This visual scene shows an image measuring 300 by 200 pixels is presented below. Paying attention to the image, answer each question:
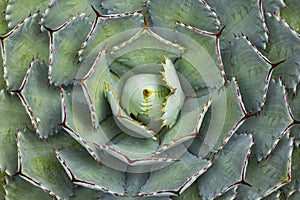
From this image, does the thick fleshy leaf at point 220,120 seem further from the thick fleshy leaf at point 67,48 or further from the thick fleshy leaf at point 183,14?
the thick fleshy leaf at point 67,48

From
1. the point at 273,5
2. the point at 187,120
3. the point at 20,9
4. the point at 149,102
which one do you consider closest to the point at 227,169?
the point at 187,120

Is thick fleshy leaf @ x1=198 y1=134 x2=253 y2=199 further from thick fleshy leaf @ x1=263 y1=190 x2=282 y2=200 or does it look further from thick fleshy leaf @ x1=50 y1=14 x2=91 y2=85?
thick fleshy leaf @ x1=50 y1=14 x2=91 y2=85

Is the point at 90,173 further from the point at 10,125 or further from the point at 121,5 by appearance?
the point at 121,5

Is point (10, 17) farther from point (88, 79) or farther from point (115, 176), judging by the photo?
point (115, 176)

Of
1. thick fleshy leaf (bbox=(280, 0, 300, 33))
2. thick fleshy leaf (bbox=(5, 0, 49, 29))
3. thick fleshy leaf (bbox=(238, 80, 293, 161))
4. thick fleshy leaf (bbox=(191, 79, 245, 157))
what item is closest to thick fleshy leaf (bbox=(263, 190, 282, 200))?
thick fleshy leaf (bbox=(238, 80, 293, 161))

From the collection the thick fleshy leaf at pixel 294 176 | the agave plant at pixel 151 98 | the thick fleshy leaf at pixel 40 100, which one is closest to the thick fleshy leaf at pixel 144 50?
the agave plant at pixel 151 98

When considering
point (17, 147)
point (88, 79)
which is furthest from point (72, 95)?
point (17, 147)
